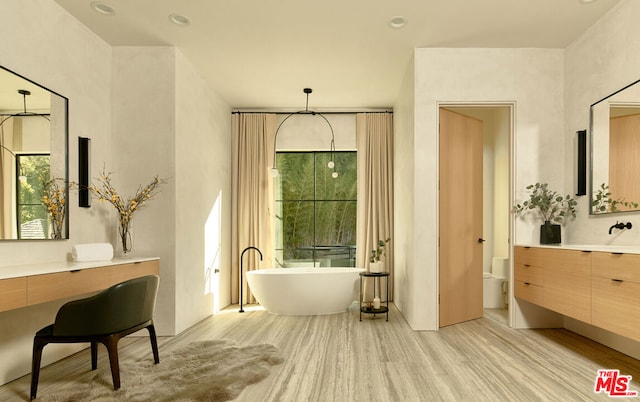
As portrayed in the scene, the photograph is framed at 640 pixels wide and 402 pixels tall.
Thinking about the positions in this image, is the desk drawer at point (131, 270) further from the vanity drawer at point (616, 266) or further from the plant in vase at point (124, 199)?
the vanity drawer at point (616, 266)

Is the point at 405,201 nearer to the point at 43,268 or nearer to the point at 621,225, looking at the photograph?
the point at 621,225

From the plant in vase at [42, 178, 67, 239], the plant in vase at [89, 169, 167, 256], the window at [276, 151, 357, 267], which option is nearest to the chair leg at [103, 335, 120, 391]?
the plant in vase at [42, 178, 67, 239]

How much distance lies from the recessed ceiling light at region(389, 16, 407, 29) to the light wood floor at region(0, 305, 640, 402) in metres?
2.80

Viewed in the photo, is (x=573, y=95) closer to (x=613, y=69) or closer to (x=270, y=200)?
(x=613, y=69)

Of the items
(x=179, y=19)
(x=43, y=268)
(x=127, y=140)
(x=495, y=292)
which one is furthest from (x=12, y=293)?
(x=495, y=292)

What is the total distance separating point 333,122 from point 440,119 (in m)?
2.30

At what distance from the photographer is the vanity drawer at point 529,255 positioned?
373 cm

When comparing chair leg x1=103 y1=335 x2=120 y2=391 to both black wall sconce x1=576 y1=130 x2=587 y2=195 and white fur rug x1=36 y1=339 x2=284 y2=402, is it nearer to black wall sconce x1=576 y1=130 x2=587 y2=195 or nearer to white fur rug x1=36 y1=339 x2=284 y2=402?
white fur rug x1=36 y1=339 x2=284 y2=402

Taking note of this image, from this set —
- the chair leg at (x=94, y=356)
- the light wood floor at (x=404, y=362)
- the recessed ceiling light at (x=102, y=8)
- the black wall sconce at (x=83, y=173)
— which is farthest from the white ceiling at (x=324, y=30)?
the light wood floor at (x=404, y=362)

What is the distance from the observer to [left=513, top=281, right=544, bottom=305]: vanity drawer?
370 centimetres

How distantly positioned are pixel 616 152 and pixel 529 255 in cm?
113

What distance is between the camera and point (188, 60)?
4.48 m

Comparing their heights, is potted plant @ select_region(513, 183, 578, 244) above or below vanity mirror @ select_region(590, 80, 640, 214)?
below

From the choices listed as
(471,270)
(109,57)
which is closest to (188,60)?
(109,57)
